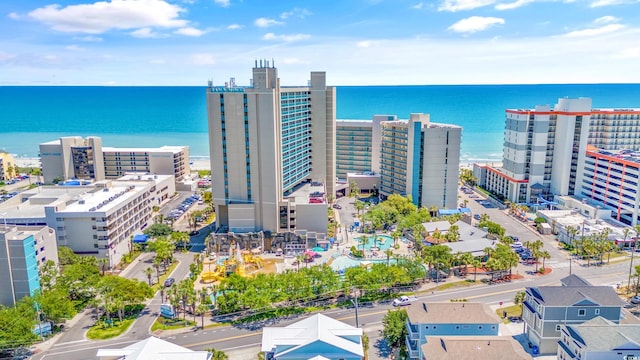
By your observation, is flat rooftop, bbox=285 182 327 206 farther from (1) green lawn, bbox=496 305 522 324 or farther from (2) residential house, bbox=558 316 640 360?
(2) residential house, bbox=558 316 640 360

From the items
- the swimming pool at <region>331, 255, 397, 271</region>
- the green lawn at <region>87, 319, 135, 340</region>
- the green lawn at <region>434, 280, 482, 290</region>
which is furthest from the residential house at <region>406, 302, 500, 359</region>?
the green lawn at <region>87, 319, 135, 340</region>

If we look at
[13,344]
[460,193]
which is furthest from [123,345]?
[460,193]

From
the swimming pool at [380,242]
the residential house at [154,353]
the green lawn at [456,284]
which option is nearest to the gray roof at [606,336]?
the green lawn at [456,284]

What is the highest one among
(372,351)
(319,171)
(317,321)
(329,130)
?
(329,130)

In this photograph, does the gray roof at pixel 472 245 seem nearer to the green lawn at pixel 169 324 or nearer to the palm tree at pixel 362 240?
the palm tree at pixel 362 240

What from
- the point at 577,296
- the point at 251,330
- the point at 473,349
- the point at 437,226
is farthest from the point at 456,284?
the point at 251,330

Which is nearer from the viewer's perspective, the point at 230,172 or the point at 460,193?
the point at 230,172

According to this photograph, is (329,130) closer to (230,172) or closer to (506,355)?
(230,172)
